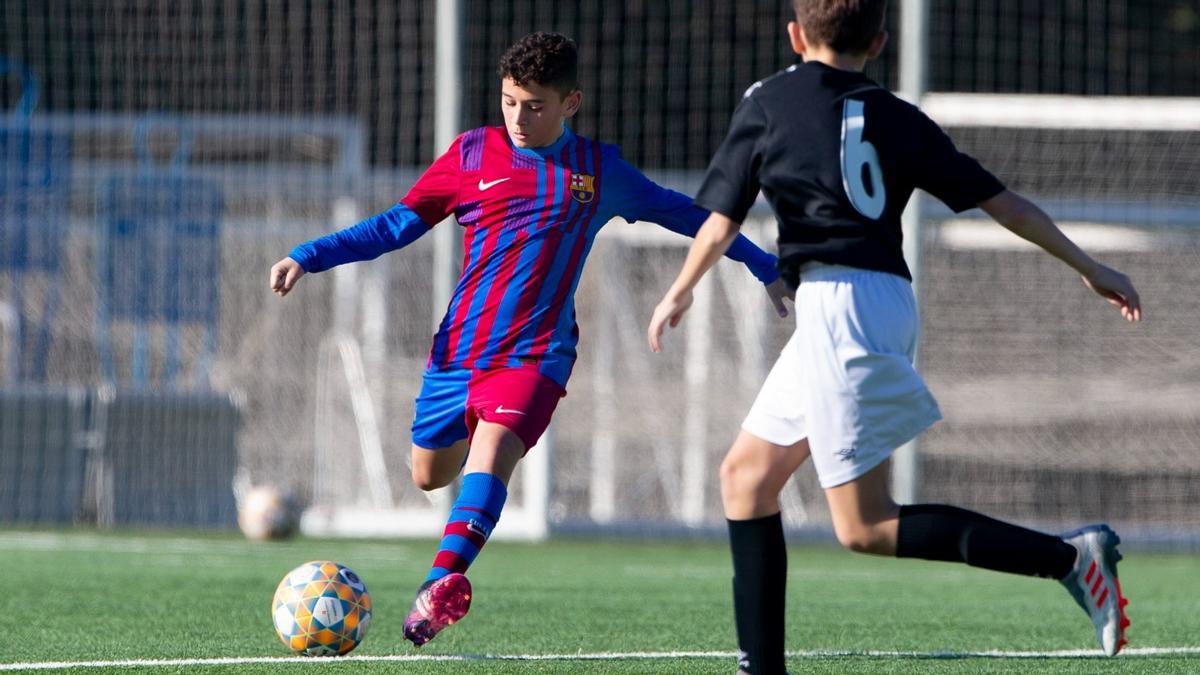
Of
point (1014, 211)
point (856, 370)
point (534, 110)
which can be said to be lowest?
point (856, 370)

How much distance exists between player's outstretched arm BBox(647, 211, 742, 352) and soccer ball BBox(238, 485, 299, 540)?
7427mm

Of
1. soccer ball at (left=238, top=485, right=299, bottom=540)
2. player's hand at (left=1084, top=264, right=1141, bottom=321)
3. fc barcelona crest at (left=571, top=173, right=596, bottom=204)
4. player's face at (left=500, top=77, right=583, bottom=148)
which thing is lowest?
soccer ball at (left=238, top=485, right=299, bottom=540)

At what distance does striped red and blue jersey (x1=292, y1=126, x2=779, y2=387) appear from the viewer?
5.65 metres

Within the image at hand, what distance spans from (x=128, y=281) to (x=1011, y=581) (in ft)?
21.6

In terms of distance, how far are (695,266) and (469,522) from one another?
1422 mm

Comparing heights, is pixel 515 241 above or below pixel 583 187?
below

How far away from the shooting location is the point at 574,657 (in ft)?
17.2

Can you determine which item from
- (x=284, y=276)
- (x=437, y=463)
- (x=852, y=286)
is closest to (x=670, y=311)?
(x=852, y=286)

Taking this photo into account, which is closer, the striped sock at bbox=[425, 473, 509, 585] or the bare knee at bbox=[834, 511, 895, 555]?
the bare knee at bbox=[834, 511, 895, 555]

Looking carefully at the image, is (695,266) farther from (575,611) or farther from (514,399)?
(575,611)

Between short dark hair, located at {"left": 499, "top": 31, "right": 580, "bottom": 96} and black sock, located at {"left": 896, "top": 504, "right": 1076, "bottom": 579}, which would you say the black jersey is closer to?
black sock, located at {"left": 896, "top": 504, "right": 1076, "bottom": 579}

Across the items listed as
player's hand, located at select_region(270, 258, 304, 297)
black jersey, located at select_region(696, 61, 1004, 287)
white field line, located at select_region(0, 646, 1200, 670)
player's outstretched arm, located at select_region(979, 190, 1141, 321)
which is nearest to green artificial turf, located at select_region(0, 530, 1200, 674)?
white field line, located at select_region(0, 646, 1200, 670)

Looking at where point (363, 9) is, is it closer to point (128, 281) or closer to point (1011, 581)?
point (128, 281)

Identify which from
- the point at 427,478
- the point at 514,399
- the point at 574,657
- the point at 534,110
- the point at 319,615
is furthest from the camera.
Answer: the point at 427,478
